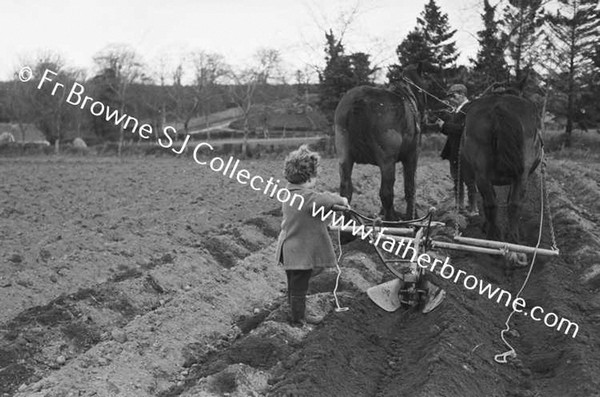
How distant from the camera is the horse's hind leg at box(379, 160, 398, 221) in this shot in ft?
33.1

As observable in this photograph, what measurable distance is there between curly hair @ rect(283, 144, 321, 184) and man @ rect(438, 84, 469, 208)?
5.55 meters

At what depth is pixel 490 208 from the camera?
362 inches

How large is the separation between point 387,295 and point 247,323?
4.70 ft

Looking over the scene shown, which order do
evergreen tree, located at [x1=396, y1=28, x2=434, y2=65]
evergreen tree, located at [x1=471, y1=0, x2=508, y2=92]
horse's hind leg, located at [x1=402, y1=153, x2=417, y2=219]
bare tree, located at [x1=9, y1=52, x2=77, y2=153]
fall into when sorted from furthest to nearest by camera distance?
bare tree, located at [x1=9, y1=52, x2=77, y2=153], evergreen tree, located at [x1=471, y1=0, x2=508, y2=92], evergreen tree, located at [x1=396, y1=28, x2=434, y2=65], horse's hind leg, located at [x1=402, y1=153, x2=417, y2=219]

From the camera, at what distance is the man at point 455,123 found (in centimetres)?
1145

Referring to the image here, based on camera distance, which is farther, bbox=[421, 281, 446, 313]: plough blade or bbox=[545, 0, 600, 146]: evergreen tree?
bbox=[545, 0, 600, 146]: evergreen tree

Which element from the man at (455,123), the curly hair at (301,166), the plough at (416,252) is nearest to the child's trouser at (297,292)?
the plough at (416,252)

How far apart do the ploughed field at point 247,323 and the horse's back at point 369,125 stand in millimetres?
1327

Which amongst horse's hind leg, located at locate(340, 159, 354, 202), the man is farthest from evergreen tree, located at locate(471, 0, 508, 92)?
horse's hind leg, located at locate(340, 159, 354, 202)

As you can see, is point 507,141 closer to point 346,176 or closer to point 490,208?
point 490,208

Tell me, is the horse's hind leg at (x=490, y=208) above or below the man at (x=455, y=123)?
below

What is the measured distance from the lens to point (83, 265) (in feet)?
28.4

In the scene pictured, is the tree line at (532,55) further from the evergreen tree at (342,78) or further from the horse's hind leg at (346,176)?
the horse's hind leg at (346,176)

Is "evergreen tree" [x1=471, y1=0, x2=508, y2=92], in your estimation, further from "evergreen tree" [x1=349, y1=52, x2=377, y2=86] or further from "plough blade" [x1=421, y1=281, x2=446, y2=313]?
"plough blade" [x1=421, y1=281, x2=446, y2=313]
